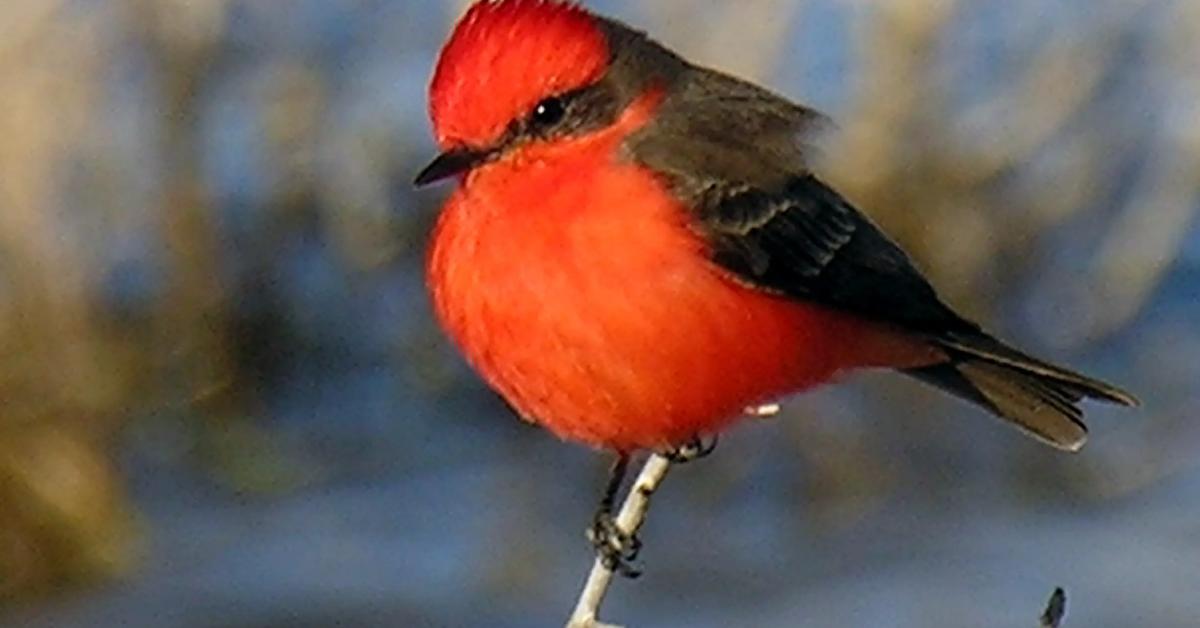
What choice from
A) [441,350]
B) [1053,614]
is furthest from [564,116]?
[441,350]

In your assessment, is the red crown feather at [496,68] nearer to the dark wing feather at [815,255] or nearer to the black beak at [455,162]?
the black beak at [455,162]

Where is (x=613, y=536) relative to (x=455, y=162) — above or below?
below

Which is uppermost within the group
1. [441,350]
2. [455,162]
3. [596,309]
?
[441,350]

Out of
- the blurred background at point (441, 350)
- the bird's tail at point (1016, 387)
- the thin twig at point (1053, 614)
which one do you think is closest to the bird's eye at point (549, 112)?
the bird's tail at point (1016, 387)

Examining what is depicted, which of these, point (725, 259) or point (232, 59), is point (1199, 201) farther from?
point (725, 259)

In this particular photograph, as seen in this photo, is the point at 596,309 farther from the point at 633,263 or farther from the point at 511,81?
the point at 511,81

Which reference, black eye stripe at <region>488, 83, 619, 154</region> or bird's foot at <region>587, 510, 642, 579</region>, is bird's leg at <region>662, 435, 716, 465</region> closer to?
bird's foot at <region>587, 510, 642, 579</region>

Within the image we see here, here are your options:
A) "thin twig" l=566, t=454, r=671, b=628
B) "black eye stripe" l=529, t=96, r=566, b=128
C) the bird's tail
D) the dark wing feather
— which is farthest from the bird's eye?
the bird's tail
